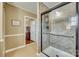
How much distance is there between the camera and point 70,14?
121 cm

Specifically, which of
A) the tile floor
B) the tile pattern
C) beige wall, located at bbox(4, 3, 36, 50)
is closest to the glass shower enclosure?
the tile pattern

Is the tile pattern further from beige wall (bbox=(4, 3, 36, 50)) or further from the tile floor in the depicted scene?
beige wall (bbox=(4, 3, 36, 50))

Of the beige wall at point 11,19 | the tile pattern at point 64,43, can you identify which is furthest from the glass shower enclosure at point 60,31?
the beige wall at point 11,19

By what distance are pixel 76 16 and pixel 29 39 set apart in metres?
1.00

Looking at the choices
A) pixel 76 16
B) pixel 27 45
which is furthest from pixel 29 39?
pixel 76 16

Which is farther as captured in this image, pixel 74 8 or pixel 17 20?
pixel 17 20

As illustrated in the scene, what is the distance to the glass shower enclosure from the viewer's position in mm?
1154

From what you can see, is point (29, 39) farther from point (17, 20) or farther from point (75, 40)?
point (75, 40)

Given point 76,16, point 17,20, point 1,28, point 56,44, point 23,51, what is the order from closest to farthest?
point 76,16, point 56,44, point 1,28, point 23,51, point 17,20

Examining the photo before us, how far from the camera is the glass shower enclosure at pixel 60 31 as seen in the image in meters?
1.15

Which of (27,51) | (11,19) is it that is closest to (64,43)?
(27,51)

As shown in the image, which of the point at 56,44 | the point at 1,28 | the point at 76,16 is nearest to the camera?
the point at 76,16

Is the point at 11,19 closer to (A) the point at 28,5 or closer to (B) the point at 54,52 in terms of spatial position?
(A) the point at 28,5

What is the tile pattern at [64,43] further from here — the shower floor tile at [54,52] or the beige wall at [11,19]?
the beige wall at [11,19]
